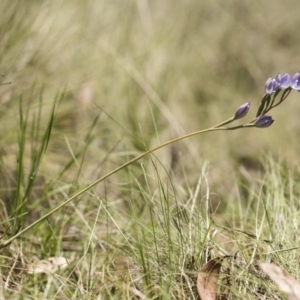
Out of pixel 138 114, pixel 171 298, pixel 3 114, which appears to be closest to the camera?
pixel 171 298

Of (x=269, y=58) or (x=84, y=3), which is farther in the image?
(x=269, y=58)

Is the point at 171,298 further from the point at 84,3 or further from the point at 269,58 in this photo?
the point at 269,58

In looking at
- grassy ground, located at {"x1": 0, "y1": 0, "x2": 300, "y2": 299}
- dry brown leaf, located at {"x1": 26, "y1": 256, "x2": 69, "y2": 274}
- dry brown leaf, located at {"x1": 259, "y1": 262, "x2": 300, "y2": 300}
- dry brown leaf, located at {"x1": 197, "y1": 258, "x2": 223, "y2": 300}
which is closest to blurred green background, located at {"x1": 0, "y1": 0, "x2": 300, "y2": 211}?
grassy ground, located at {"x1": 0, "y1": 0, "x2": 300, "y2": 299}

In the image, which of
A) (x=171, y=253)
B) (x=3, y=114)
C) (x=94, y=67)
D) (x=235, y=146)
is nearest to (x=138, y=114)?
(x=94, y=67)

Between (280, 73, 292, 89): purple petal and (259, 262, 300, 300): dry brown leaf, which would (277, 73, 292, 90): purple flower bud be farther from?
(259, 262, 300, 300): dry brown leaf

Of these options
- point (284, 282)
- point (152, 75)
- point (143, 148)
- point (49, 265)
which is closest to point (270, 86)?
point (284, 282)

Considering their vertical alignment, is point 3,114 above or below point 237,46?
above

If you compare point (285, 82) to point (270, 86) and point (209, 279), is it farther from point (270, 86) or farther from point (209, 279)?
point (209, 279)

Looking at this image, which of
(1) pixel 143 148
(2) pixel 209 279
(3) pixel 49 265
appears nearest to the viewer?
(2) pixel 209 279
